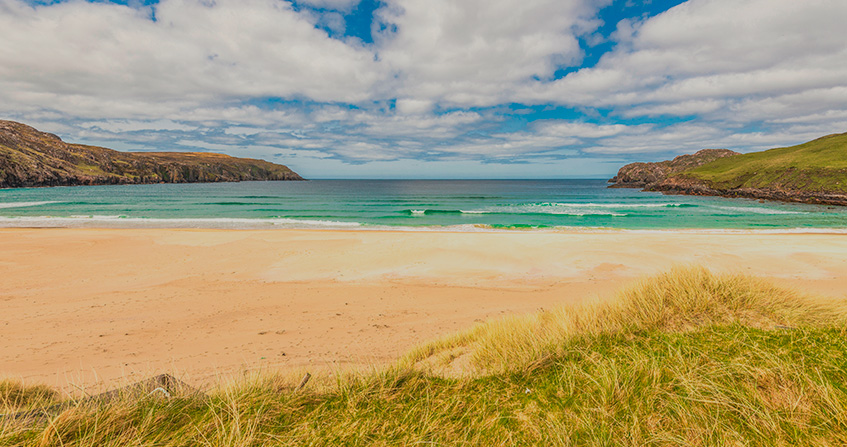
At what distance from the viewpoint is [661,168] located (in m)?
101

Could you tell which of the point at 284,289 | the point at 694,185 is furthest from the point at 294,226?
the point at 694,185

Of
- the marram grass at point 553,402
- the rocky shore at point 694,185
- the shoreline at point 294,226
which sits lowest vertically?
the shoreline at point 294,226

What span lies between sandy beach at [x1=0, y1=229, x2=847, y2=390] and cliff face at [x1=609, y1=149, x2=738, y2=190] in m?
95.3

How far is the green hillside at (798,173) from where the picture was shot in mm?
46438

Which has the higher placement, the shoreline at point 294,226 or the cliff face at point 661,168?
the cliff face at point 661,168

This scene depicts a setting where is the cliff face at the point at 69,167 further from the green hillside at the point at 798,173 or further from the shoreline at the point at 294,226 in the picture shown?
the green hillside at the point at 798,173

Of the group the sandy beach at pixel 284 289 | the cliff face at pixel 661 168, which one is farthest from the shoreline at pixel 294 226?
the cliff face at pixel 661 168

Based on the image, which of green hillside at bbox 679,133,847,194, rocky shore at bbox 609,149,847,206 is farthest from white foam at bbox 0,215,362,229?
green hillside at bbox 679,133,847,194

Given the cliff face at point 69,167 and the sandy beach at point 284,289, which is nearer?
the sandy beach at point 284,289

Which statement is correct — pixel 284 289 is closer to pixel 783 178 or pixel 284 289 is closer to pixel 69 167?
pixel 783 178

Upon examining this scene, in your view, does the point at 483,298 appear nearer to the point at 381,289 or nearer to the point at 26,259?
the point at 381,289

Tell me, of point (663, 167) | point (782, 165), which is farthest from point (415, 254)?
point (663, 167)

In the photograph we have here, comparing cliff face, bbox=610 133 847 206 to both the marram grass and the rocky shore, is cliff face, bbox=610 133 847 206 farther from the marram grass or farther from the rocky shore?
the marram grass

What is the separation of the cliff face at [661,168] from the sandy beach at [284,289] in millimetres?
95311
